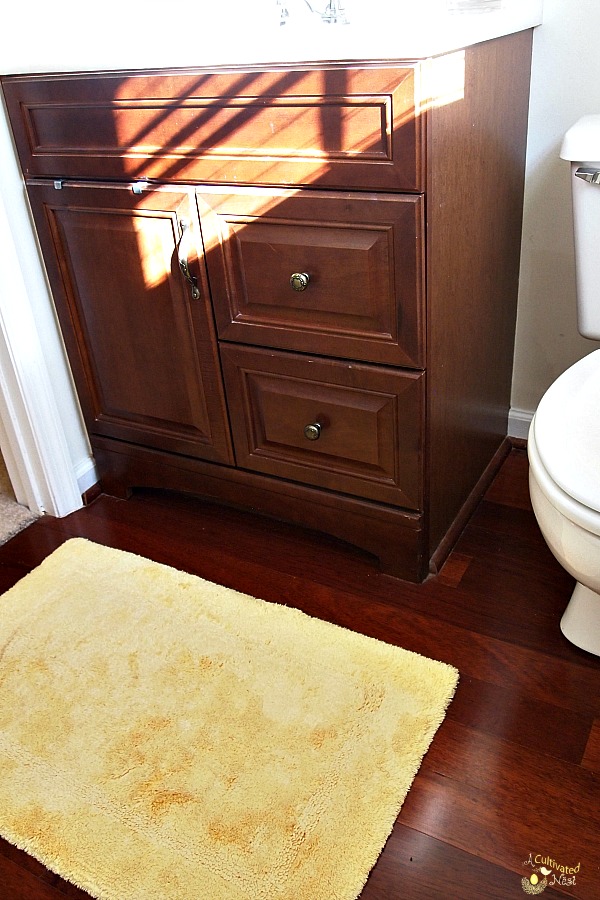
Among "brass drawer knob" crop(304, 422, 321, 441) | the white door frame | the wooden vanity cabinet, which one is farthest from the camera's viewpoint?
the white door frame

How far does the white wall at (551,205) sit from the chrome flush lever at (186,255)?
27.7 inches

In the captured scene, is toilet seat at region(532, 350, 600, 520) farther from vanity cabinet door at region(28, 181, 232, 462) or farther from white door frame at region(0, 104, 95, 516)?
white door frame at region(0, 104, 95, 516)

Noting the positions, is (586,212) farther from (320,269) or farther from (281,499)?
(281,499)

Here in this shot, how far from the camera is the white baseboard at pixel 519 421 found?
1.80m

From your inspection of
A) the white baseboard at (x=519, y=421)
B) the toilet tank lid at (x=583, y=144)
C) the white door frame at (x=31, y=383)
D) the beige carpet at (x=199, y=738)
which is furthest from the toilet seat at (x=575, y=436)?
the white door frame at (x=31, y=383)

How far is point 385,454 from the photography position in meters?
1.35

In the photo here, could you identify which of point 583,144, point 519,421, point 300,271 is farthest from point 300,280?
point 519,421

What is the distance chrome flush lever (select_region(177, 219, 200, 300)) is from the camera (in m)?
1.35

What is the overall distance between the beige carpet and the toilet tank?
68cm

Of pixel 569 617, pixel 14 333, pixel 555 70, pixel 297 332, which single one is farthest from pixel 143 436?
pixel 555 70

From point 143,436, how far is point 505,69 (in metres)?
0.99

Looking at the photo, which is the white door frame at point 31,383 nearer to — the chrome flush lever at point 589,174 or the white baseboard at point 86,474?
the white baseboard at point 86,474

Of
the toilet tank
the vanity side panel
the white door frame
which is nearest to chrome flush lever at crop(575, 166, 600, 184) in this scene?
the toilet tank

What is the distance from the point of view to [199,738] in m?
1.20
